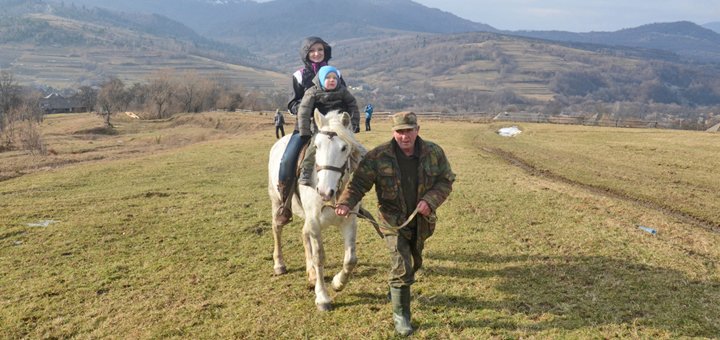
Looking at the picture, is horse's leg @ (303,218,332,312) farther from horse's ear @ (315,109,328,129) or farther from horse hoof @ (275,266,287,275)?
horse hoof @ (275,266,287,275)

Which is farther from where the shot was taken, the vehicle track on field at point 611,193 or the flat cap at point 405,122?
the vehicle track on field at point 611,193

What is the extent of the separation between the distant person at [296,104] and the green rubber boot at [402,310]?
271cm

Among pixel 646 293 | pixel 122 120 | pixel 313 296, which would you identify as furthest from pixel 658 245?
pixel 122 120

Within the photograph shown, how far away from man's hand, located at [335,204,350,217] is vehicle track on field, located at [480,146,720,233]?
10.9 meters

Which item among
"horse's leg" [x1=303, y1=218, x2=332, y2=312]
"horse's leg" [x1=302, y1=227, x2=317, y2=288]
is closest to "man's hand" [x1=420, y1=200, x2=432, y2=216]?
"horse's leg" [x1=303, y1=218, x2=332, y2=312]

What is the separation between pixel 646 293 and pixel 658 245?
2952 mm

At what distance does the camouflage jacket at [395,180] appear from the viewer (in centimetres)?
599

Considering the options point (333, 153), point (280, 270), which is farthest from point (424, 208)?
point (280, 270)

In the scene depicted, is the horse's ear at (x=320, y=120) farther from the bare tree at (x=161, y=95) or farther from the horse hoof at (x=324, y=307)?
the bare tree at (x=161, y=95)

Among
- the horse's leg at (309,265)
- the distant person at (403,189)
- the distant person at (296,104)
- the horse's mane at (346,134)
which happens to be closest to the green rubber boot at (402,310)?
the distant person at (403,189)

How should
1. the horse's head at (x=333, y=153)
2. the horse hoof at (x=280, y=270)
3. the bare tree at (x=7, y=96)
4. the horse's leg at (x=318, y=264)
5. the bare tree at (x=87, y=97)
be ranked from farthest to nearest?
the bare tree at (x=87, y=97) → the bare tree at (x=7, y=96) → the horse hoof at (x=280, y=270) → the horse's leg at (x=318, y=264) → the horse's head at (x=333, y=153)

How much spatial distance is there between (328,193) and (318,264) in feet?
6.03

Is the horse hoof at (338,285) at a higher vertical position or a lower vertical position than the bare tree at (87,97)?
lower

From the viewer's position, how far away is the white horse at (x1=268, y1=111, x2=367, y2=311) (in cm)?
596
